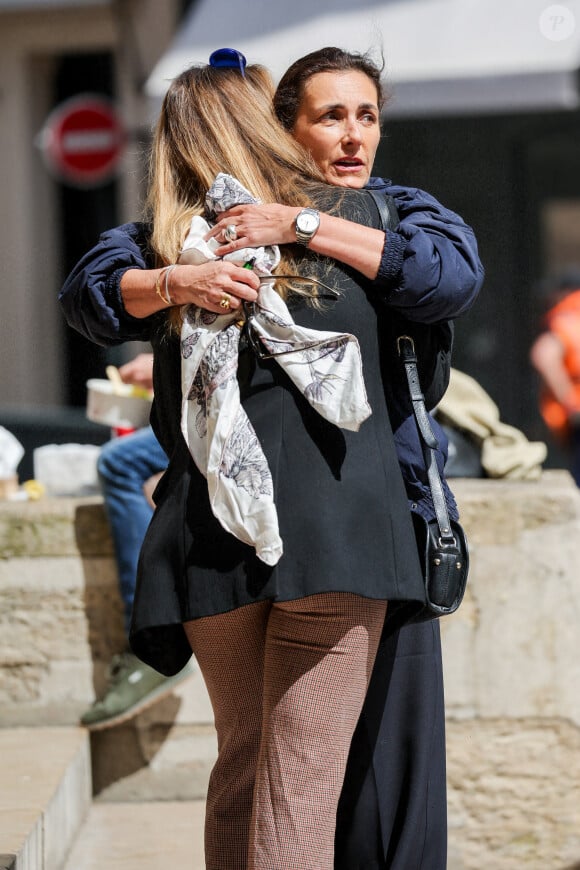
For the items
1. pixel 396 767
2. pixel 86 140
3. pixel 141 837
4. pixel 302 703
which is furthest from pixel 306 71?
pixel 86 140

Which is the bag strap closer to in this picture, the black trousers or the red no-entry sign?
the black trousers

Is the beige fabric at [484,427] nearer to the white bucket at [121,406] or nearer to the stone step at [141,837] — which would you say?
the white bucket at [121,406]

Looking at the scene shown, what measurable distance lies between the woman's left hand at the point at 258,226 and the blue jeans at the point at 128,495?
1.65 meters

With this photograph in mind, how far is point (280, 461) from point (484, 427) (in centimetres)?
204

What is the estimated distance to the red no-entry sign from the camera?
985 centimetres

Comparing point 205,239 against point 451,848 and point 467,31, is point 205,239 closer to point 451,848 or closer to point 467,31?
point 451,848

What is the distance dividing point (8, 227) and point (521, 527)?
853 cm

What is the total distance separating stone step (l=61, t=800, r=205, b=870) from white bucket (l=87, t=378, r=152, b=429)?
116 cm

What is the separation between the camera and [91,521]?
12.6 feet

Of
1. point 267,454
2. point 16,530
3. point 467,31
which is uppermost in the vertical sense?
point 467,31

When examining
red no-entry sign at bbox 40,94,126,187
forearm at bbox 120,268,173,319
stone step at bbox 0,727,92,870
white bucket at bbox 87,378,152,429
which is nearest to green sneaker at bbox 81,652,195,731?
stone step at bbox 0,727,92,870

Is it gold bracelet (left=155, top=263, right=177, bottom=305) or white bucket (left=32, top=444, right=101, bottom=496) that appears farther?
white bucket (left=32, top=444, right=101, bottom=496)

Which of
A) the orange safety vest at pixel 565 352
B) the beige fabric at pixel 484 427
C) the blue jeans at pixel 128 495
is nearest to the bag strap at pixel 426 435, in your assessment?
the blue jeans at pixel 128 495

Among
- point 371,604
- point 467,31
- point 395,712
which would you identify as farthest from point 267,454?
point 467,31
